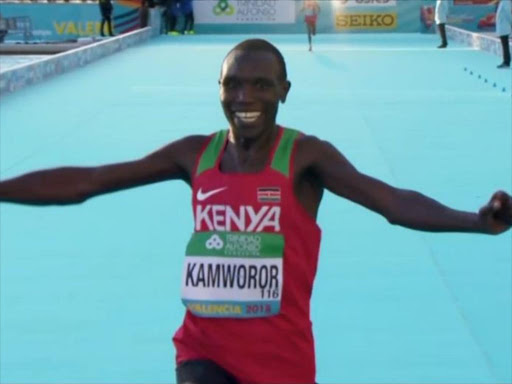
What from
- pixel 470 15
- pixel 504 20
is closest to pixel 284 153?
pixel 504 20

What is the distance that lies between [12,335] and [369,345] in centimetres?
189

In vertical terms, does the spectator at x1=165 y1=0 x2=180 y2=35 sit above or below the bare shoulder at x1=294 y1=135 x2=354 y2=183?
below

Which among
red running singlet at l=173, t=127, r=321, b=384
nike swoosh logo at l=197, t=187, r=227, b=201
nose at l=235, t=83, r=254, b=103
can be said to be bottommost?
red running singlet at l=173, t=127, r=321, b=384

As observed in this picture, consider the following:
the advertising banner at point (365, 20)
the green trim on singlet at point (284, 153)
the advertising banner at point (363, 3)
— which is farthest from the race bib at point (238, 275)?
the advertising banner at point (365, 20)

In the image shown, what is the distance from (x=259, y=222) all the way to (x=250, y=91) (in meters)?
0.35

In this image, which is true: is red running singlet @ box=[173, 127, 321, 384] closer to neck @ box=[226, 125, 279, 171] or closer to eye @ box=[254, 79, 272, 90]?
neck @ box=[226, 125, 279, 171]

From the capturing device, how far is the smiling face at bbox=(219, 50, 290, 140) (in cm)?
256

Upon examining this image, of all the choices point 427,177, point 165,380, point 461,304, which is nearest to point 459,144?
point 427,177

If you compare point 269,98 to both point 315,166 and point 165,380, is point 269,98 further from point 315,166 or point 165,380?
point 165,380

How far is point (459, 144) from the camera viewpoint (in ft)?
35.7

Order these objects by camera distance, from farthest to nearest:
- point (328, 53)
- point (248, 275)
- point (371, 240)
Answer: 1. point (328, 53)
2. point (371, 240)
3. point (248, 275)

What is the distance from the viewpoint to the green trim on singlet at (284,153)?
2.56 meters

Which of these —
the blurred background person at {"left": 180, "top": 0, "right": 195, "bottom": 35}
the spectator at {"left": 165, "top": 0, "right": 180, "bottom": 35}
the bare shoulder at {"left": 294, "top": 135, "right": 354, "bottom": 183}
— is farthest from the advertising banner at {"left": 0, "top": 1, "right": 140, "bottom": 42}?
the bare shoulder at {"left": 294, "top": 135, "right": 354, "bottom": 183}

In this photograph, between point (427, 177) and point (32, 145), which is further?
point (32, 145)
